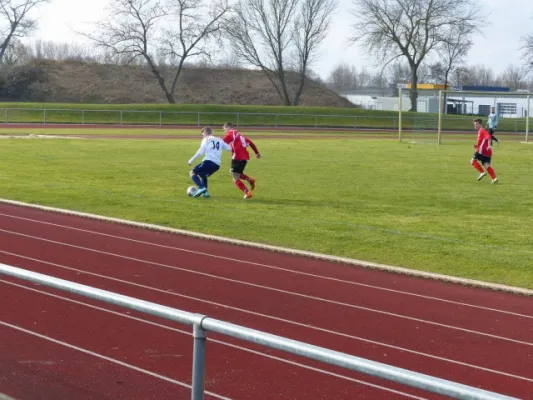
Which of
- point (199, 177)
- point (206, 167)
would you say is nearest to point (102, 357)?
point (206, 167)

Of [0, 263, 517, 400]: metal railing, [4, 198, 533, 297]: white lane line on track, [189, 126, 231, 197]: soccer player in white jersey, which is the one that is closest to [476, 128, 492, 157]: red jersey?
[189, 126, 231, 197]: soccer player in white jersey

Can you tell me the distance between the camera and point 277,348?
11.2ft

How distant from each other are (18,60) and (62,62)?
16.6ft

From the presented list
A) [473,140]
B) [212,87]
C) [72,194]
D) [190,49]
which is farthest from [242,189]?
[212,87]

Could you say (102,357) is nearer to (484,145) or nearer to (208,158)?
(208,158)

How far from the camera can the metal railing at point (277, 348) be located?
2916 mm

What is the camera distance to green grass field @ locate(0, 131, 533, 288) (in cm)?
1217

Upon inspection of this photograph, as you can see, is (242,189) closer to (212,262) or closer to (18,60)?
(212,262)

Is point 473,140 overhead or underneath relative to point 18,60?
underneath

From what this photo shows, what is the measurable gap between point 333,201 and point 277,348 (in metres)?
14.1

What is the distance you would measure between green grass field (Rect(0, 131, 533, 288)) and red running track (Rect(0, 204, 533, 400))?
1.37m

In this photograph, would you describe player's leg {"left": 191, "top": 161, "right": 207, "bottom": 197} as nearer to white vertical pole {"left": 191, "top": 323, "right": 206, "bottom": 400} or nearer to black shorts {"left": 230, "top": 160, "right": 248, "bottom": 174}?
black shorts {"left": 230, "top": 160, "right": 248, "bottom": 174}

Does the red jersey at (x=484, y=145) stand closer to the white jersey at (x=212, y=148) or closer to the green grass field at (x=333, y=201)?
the green grass field at (x=333, y=201)

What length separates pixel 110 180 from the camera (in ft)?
67.6
